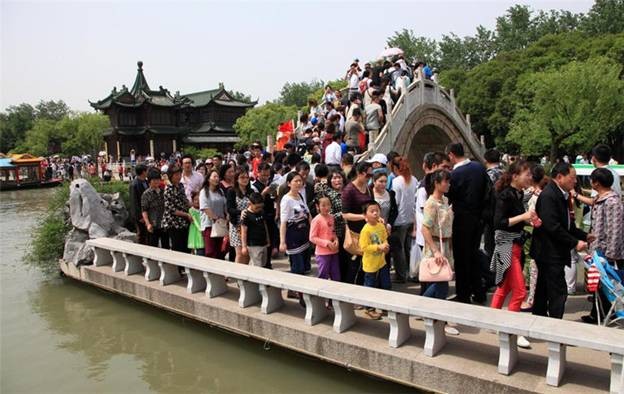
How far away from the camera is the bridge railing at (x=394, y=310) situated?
3.55 m

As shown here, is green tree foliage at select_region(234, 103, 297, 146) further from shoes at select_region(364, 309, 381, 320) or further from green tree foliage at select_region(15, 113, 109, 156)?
shoes at select_region(364, 309, 381, 320)

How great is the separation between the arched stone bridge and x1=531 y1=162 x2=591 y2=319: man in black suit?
8.37m

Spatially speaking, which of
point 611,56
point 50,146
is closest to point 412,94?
point 611,56

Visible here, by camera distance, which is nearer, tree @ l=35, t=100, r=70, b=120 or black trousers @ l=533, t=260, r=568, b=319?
black trousers @ l=533, t=260, r=568, b=319

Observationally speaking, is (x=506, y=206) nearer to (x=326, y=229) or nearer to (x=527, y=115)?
(x=326, y=229)

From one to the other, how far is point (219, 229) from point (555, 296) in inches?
169

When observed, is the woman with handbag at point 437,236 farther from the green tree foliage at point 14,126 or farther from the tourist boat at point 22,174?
the green tree foliage at point 14,126

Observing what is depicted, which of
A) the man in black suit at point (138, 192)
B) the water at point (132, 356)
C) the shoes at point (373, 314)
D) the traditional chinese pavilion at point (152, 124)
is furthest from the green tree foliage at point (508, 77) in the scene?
the water at point (132, 356)

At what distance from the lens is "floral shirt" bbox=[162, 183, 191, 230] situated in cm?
716

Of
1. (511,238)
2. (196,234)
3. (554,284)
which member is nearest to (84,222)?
(196,234)

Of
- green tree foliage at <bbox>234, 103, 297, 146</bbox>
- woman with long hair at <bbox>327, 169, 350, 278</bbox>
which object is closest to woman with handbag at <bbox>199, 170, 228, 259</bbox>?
woman with long hair at <bbox>327, 169, 350, 278</bbox>

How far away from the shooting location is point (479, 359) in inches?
163

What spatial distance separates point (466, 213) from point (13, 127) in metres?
71.7

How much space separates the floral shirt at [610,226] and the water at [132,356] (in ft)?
7.56
